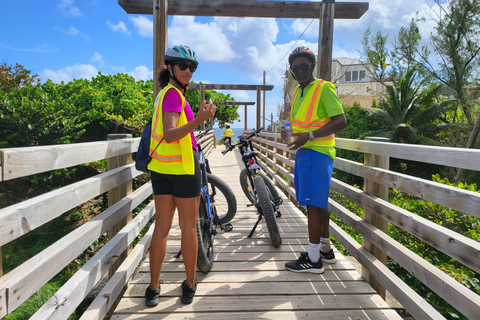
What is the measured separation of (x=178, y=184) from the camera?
2.20 m

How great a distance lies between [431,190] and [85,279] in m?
1.95

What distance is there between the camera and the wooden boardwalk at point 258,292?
2318 mm

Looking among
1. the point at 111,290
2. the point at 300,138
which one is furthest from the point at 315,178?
the point at 111,290

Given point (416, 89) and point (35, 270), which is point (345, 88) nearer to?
point (416, 89)

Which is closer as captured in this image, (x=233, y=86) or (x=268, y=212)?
(x=268, y=212)

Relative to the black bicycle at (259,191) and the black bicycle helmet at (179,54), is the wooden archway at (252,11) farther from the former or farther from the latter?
the black bicycle helmet at (179,54)

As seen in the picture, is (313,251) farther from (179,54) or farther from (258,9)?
(258,9)

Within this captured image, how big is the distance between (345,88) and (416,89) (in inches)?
903

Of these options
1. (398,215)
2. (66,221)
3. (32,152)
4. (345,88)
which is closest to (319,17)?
(398,215)

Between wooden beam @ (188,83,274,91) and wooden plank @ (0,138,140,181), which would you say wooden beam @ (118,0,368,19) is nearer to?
wooden plank @ (0,138,140,181)

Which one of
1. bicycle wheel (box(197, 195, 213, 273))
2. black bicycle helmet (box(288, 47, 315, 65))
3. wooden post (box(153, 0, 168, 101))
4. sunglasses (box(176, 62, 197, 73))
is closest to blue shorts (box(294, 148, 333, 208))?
black bicycle helmet (box(288, 47, 315, 65))

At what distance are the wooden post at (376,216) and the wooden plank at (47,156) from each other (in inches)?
79.0

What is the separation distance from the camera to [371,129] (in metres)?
21.2

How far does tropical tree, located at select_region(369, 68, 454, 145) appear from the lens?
19188mm
